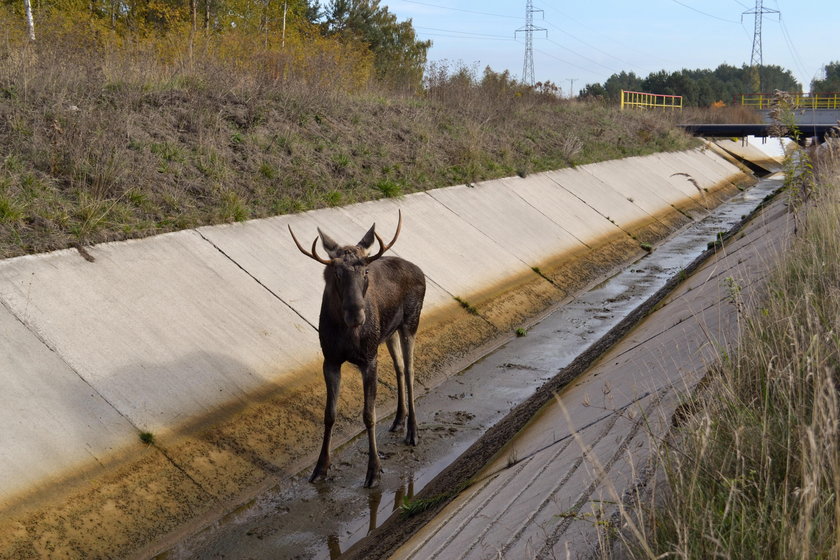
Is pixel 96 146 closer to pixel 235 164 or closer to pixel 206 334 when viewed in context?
pixel 235 164

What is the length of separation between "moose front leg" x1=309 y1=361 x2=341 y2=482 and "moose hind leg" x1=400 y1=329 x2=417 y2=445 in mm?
1005

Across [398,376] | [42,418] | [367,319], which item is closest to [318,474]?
[367,319]

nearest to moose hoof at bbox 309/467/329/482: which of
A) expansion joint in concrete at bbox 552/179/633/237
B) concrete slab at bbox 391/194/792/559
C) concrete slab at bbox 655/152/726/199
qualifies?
concrete slab at bbox 391/194/792/559

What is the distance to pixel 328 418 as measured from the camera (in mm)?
7863

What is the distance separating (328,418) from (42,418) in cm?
243

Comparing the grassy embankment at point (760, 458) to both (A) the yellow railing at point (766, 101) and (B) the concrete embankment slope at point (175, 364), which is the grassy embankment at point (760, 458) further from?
(A) the yellow railing at point (766, 101)

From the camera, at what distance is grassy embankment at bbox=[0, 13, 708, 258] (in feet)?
35.3

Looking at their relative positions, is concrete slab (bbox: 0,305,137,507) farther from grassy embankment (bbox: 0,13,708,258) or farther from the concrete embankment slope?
grassy embankment (bbox: 0,13,708,258)

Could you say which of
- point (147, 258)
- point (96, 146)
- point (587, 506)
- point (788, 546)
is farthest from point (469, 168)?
point (788, 546)

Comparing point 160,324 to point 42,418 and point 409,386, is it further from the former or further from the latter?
point 409,386

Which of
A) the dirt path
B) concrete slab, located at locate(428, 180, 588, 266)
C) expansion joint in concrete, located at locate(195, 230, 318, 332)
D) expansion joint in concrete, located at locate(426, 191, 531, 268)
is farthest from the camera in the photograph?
concrete slab, located at locate(428, 180, 588, 266)

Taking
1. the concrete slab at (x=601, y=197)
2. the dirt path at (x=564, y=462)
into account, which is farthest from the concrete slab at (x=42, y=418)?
the concrete slab at (x=601, y=197)

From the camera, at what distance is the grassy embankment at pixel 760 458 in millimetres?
3469

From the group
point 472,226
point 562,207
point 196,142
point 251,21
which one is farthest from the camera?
point 251,21
